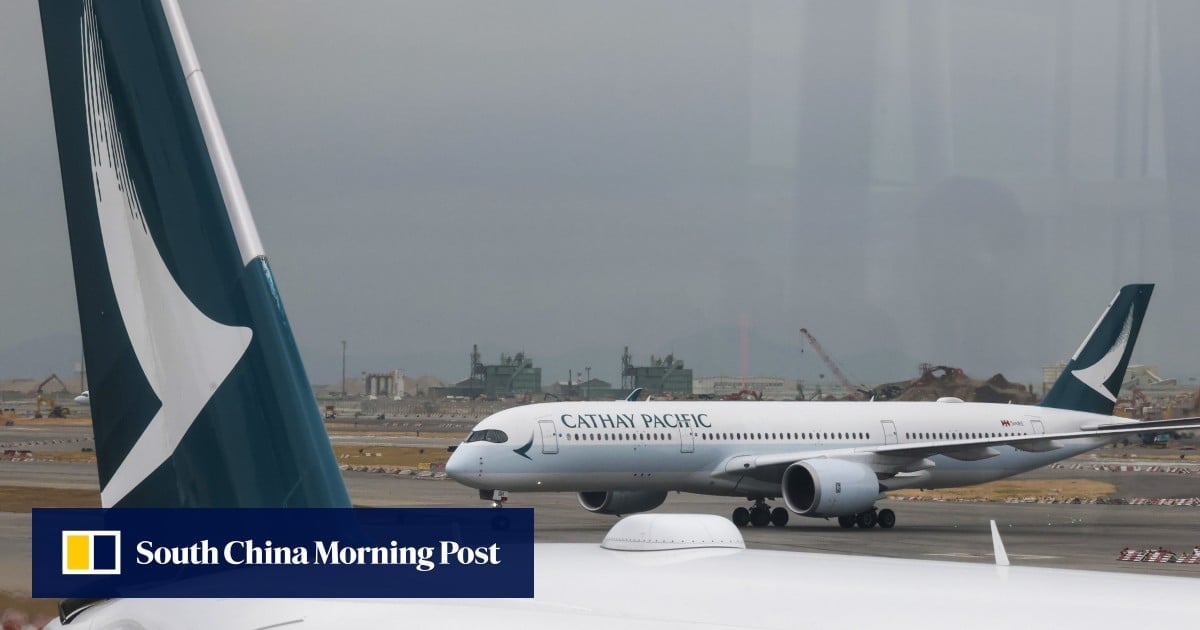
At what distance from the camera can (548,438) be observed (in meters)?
26.5

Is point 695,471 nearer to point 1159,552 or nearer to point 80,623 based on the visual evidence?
point 1159,552

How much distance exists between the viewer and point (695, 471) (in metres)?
28.2

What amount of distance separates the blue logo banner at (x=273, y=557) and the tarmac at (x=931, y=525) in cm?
1166

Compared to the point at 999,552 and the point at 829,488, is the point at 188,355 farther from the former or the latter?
the point at 829,488

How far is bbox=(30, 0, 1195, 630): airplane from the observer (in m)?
3.39

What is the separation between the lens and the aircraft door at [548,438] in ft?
86.6

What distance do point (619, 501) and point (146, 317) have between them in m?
24.9

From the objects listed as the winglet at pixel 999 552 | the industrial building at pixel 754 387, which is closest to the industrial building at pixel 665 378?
the industrial building at pixel 754 387

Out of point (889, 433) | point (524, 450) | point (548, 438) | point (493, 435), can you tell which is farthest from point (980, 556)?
point (493, 435)

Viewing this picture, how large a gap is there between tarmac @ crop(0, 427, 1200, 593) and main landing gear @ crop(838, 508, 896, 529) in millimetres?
165

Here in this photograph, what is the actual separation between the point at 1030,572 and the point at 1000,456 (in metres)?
29.1

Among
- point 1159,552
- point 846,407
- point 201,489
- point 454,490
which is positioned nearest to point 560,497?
point 454,490

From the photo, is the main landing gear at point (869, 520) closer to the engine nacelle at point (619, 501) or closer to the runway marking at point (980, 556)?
the engine nacelle at point (619, 501)

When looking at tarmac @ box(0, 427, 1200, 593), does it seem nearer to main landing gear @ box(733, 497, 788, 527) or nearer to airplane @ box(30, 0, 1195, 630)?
main landing gear @ box(733, 497, 788, 527)
